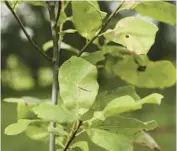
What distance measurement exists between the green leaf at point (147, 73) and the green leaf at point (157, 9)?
0.29ft

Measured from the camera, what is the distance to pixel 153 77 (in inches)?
20.8

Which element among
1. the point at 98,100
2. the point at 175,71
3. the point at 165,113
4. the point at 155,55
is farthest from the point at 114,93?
the point at 165,113

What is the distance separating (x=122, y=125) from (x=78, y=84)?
54 mm

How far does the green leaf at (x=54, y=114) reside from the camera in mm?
349

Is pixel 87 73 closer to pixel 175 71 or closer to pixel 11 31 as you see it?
pixel 175 71

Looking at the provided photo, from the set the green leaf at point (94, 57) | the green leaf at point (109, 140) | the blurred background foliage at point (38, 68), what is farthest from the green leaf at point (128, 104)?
the blurred background foliage at point (38, 68)

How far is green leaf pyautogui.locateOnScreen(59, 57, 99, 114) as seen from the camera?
14.5 inches

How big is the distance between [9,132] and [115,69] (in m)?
0.20

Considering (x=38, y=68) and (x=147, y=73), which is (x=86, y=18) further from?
(x=38, y=68)

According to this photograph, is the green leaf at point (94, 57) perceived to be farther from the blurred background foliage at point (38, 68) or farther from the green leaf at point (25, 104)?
the blurred background foliage at point (38, 68)

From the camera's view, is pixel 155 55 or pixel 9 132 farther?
pixel 155 55

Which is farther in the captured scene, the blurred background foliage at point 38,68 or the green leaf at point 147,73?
the blurred background foliage at point 38,68

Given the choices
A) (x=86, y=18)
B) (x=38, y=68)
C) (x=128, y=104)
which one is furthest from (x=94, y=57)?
(x=38, y=68)

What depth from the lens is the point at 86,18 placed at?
1.44 ft
